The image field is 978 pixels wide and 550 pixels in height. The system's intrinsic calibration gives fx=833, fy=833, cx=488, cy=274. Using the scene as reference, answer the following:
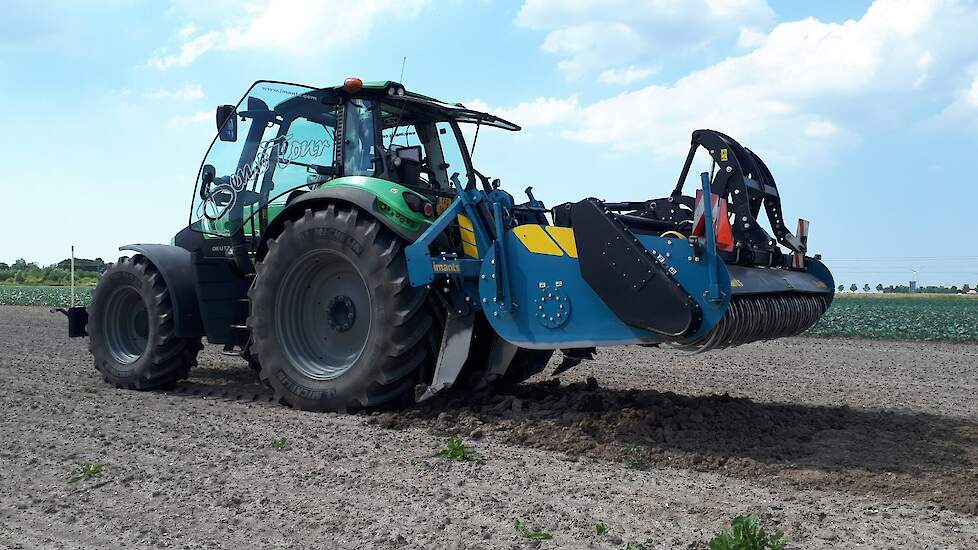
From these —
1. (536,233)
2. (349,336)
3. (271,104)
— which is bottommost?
(349,336)

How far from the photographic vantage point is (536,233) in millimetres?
5328

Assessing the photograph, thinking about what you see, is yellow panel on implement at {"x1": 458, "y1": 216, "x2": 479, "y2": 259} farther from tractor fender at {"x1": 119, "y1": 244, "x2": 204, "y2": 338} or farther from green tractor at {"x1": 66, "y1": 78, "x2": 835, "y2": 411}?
tractor fender at {"x1": 119, "y1": 244, "x2": 204, "y2": 338}

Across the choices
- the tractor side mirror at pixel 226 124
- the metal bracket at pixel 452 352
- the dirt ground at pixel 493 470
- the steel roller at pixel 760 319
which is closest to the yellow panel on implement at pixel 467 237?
the metal bracket at pixel 452 352

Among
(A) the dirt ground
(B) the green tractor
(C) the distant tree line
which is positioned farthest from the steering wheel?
(C) the distant tree line

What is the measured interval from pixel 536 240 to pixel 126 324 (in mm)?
4639

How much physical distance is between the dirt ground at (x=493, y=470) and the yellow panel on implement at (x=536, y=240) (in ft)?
3.53

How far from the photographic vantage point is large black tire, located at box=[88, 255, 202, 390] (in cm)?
726

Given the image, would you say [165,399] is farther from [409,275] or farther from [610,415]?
[610,415]

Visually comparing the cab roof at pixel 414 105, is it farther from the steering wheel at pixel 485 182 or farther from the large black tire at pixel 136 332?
the large black tire at pixel 136 332

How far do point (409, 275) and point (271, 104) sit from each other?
2.40 meters

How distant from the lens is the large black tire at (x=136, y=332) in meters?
7.26

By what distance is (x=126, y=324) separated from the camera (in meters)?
7.93

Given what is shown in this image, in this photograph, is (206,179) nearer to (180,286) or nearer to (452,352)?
(180,286)

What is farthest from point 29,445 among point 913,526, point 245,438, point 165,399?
point 913,526
